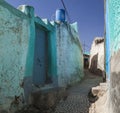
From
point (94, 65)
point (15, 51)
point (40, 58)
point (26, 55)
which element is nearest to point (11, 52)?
point (15, 51)

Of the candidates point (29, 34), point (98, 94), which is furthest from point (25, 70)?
point (98, 94)

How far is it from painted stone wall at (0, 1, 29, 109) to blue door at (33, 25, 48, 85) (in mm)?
1152

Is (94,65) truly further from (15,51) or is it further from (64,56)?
(15,51)

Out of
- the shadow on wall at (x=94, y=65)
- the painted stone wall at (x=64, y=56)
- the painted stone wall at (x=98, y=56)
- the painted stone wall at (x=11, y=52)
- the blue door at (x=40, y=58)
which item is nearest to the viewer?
the painted stone wall at (x=11, y=52)

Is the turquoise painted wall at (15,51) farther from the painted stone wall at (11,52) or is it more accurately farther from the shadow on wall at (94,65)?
the shadow on wall at (94,65)

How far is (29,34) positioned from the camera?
5512mm

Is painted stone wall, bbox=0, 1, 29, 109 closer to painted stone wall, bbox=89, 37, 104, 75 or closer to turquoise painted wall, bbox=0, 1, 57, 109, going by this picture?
turquoise painted wall, bbox=0, 1, 57, 109

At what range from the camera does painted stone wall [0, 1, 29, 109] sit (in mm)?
4344

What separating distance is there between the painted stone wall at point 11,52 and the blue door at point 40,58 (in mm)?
1152

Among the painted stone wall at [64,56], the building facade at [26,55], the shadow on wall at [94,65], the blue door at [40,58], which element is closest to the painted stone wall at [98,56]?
the shadow on wall at [94,65]

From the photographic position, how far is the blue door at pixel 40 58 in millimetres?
6342

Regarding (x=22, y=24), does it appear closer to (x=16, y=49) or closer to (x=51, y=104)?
(x=16, y=49)

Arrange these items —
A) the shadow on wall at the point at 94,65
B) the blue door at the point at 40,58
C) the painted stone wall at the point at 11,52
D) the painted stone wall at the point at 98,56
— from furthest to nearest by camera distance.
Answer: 1. the shadow on wall at the point at 94,65
2. the painted stone wall at the point at 98,56
3. the blue door at the point at 40,58
4. the painted stone wall at the point at 11,52

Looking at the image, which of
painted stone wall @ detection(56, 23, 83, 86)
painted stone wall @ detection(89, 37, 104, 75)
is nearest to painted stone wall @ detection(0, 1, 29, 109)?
painted stone wall @ detection(56, 23, 83, 86)
